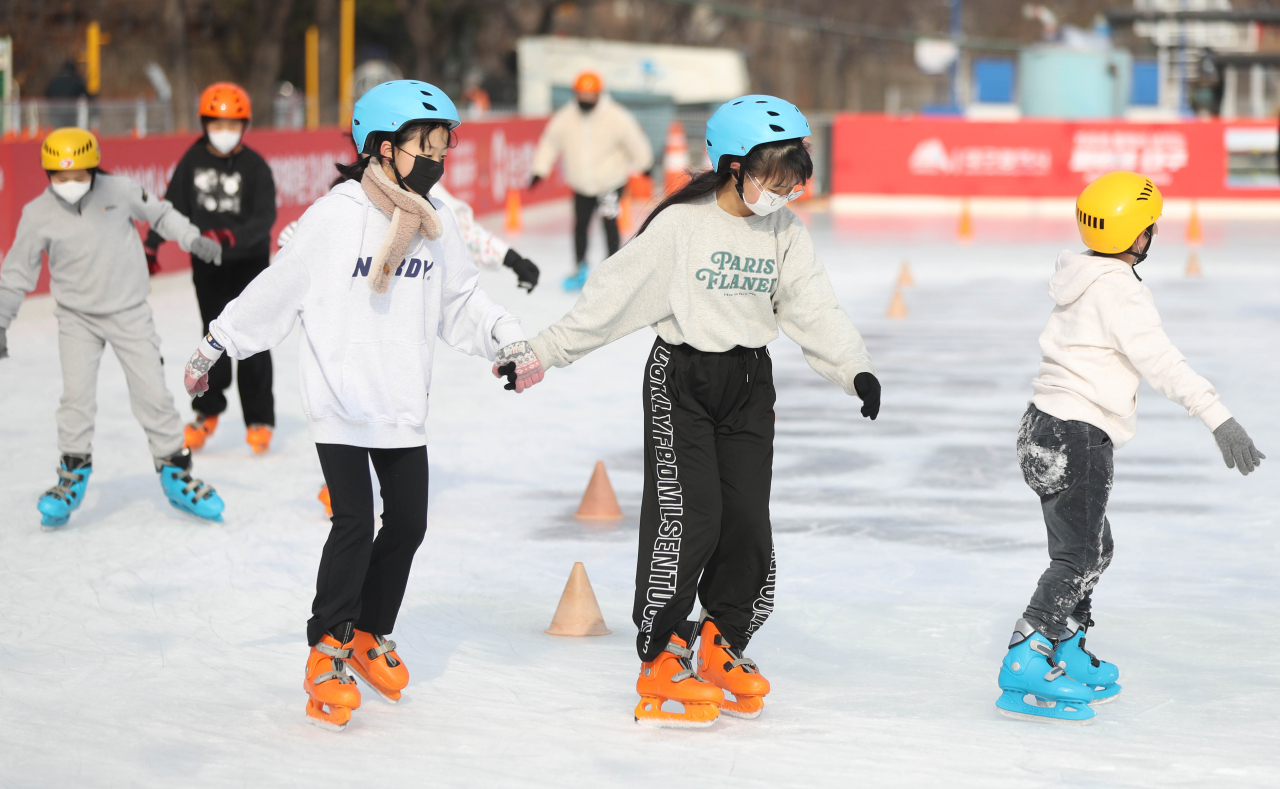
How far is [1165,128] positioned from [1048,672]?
858 inches

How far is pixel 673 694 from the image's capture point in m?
4.16

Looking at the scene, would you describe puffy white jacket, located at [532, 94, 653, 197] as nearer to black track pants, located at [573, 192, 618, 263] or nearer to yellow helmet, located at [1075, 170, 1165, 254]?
black track pants, located at [573, 192, 618, 263]

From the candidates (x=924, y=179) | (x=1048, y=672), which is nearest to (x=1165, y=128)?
(x=924, y=179)

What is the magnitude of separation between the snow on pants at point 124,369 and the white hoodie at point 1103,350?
11.9ft

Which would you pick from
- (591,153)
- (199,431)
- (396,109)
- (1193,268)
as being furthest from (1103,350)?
(1193,268)

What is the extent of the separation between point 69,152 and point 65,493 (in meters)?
1.33

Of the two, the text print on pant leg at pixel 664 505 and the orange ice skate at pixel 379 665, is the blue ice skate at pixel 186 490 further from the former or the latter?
the text print on pant leg at pixel 664 505

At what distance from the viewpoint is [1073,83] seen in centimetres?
3170

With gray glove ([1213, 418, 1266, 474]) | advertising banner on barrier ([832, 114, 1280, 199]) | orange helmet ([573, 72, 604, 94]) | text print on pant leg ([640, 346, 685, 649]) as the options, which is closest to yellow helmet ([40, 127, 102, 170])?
text print on pant leg ([640, 346, 685, 649])

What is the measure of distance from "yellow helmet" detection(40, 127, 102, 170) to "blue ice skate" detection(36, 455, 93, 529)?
1147 millimetres

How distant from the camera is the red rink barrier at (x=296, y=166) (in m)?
12.6

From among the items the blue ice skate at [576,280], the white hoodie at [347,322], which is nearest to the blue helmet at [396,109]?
the white hoodie at [347,322]

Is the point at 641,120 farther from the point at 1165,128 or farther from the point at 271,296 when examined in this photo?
the point at 271,296

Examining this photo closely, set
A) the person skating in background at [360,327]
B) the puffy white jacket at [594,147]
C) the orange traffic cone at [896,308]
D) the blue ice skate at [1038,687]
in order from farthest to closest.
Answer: the puffy white jacket at [594,147]
the orange traffic cone at [896,308]
the blue ice skate at [1038,687]
the person skating in background at [360,327]
